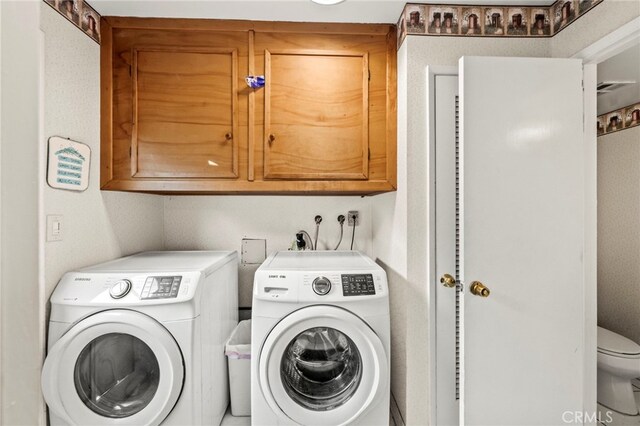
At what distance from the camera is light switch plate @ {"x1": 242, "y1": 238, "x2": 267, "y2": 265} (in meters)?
2.31

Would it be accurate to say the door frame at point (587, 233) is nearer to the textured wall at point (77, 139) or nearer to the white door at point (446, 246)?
the white door at point (446, 246)

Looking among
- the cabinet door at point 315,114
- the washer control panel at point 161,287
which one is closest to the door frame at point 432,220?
the cabinet door at point 315,114

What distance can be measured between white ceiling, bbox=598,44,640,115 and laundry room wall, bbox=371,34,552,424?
2.84 ft

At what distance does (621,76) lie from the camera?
2383 millimetres

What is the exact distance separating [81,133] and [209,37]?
85 centimetres

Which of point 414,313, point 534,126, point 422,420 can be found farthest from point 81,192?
point 534,126

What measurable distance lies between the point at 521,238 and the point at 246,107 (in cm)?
157

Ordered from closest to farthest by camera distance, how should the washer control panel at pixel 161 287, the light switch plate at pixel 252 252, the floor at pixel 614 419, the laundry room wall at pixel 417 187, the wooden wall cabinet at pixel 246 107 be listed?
1. the washer control panel at pixel 161 287
2. the laundry room wall at pixel 417 187
3. the wooden wall cabinet at pixel 246 107
4. the floor at pixel 614 419
5. the light switch plate at pixel 252 252

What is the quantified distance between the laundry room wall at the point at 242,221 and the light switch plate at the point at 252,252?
0.11 feet

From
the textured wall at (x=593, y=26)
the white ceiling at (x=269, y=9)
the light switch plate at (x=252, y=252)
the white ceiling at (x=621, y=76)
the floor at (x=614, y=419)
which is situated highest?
the white ceiling at (x=269, y=9)

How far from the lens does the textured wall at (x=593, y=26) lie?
4.31 feet

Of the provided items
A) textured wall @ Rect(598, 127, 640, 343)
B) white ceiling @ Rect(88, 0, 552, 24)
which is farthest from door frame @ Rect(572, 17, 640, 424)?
textured wall @ Rect(598, 127, 640, 343)

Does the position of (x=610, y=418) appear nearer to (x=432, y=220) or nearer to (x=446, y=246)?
(x=446, y=246)

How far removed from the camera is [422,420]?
1.67 meters
